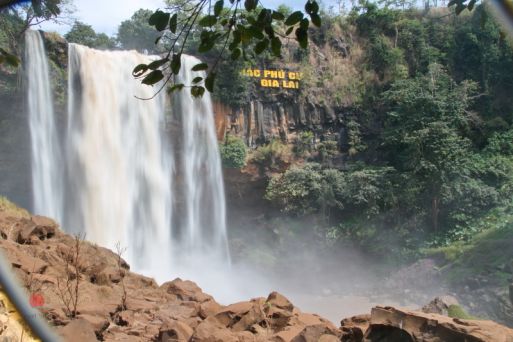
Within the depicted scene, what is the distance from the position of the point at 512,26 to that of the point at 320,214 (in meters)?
21.1

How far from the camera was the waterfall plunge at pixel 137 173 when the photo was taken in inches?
737

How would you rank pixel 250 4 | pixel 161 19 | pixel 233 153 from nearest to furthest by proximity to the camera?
1. pixel 161 19
2. pixel 250 4
3. pixel 233 153

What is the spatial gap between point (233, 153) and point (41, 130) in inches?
309

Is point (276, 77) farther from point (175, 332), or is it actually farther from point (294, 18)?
point (294, 18)

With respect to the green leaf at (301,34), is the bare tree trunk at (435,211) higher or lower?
lower

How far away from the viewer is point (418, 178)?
2081 centimetres

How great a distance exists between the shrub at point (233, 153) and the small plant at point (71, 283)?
1403 cm

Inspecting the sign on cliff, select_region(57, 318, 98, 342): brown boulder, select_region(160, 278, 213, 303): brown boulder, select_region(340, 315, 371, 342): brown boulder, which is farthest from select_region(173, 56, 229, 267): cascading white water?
select_region(57, 318, 98, 342): brown boulder

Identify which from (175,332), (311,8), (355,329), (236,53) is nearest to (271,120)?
(355,329)

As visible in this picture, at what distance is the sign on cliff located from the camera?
23156 mm

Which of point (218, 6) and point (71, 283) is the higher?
point (218, 6)

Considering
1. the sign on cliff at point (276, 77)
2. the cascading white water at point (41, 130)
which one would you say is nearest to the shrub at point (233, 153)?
the sign on cliff at point (276, 77)

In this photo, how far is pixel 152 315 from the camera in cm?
685

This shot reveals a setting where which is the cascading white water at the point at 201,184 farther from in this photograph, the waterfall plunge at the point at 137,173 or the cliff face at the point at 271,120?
the cliff face at the point at 271,120
